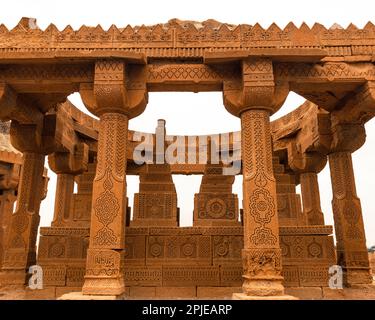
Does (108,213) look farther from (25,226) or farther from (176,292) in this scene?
(25,226)

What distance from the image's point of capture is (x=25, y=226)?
6.65 metres

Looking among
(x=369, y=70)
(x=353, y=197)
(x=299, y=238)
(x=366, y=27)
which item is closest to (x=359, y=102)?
(x=369, y=70)

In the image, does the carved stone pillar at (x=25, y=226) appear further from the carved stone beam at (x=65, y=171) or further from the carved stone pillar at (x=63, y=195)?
the carved stone pillar at (x=63, y=195)

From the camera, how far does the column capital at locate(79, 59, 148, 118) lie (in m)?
5.07

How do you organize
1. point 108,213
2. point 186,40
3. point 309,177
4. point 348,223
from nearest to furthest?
point 108,213
point 186,40
point 348,223
point 309,177

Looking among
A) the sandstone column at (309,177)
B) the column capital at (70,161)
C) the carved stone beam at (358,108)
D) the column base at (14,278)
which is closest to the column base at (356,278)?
the sandstone column at (309,177)

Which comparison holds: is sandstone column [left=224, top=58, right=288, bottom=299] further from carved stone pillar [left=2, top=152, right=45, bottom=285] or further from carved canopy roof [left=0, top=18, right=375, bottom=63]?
carved stone pillar [left=2, top=152, right=45, bottom=285]

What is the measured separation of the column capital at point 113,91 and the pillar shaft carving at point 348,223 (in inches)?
168

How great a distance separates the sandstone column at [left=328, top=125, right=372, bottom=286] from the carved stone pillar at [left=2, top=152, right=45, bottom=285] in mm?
6155

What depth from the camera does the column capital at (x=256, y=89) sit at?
16.7ft

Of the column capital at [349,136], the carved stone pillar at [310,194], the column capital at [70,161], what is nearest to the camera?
the column capital at [349,136]

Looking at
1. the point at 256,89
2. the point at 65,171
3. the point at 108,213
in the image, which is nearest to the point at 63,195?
the point at 65,171

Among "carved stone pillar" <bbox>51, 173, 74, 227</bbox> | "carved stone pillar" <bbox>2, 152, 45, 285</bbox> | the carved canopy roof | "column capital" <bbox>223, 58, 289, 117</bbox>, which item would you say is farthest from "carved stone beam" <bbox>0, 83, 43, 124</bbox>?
"column capital" <bbox>223, 58, 289, 117</bbox>

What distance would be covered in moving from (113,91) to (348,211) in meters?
5.02
